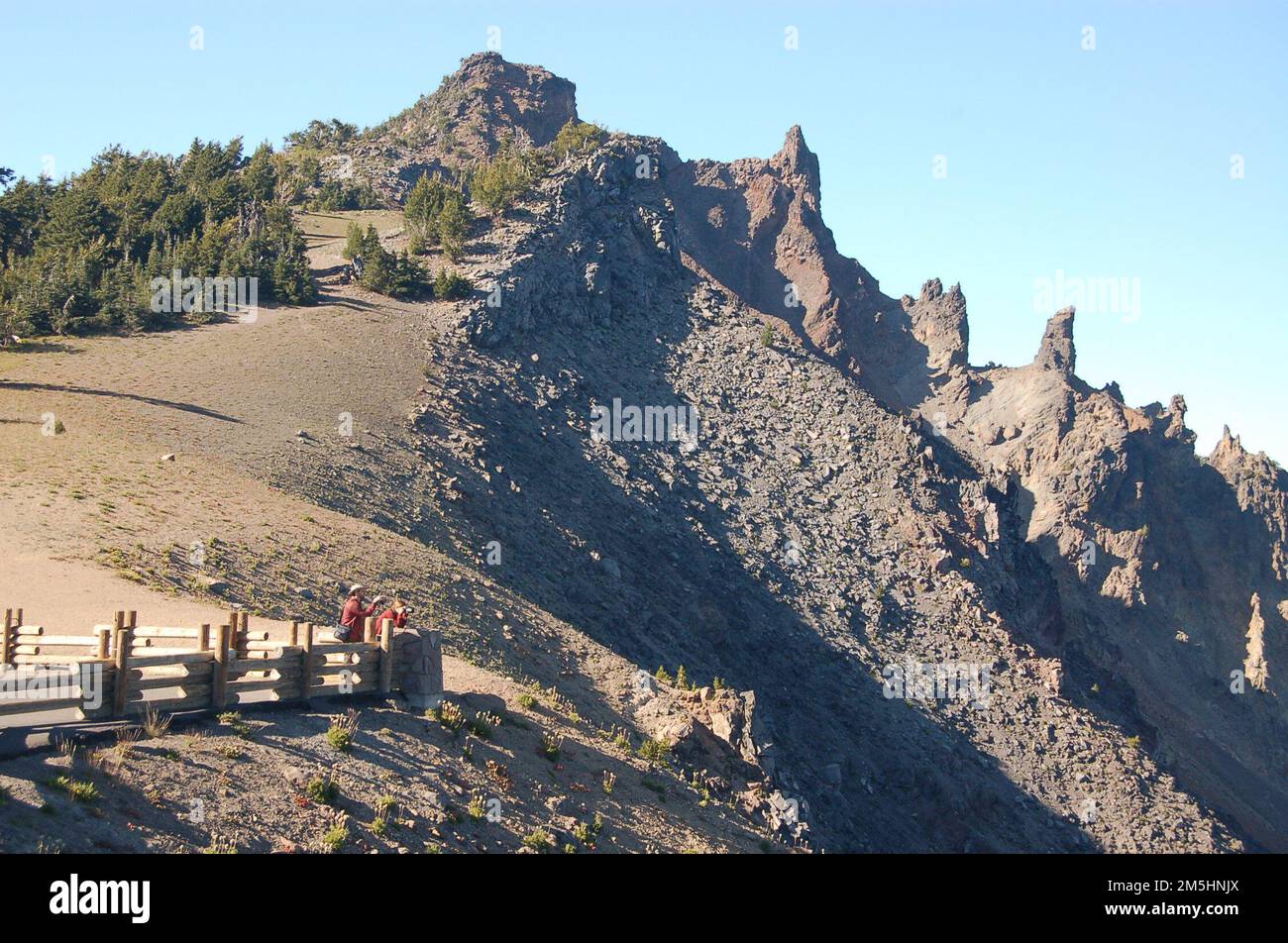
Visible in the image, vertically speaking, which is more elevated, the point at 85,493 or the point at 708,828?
the point at 85,493

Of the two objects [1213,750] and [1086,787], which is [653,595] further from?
[1213,750]

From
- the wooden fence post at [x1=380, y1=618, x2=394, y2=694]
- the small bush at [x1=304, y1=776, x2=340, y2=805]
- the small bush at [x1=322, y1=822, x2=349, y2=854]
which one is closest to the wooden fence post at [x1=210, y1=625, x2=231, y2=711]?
the small bush at [x1=304, y1=776, x2=340, y2=805]

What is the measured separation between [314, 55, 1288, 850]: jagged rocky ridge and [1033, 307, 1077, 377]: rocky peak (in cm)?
415

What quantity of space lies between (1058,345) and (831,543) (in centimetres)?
5770

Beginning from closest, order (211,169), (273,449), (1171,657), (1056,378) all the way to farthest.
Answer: (273,449) → (211,169) → (1171,657) → (1056,378)

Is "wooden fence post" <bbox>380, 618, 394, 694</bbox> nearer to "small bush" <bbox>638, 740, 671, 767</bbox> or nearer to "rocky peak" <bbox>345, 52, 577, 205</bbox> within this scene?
"small bush" <bbox>638, 740, 671, 767</bbox>

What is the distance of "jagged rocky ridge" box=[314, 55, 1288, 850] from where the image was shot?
4878 cm

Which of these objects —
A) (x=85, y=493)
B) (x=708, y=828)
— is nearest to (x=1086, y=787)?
(x=708, y=828)

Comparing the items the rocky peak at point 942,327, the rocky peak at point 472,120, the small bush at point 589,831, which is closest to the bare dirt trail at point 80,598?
the small bush at point 589,831

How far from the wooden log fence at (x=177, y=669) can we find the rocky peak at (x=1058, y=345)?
95848 millimetres

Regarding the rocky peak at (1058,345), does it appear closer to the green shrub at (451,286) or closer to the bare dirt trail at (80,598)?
the green shrub at (451,286)
